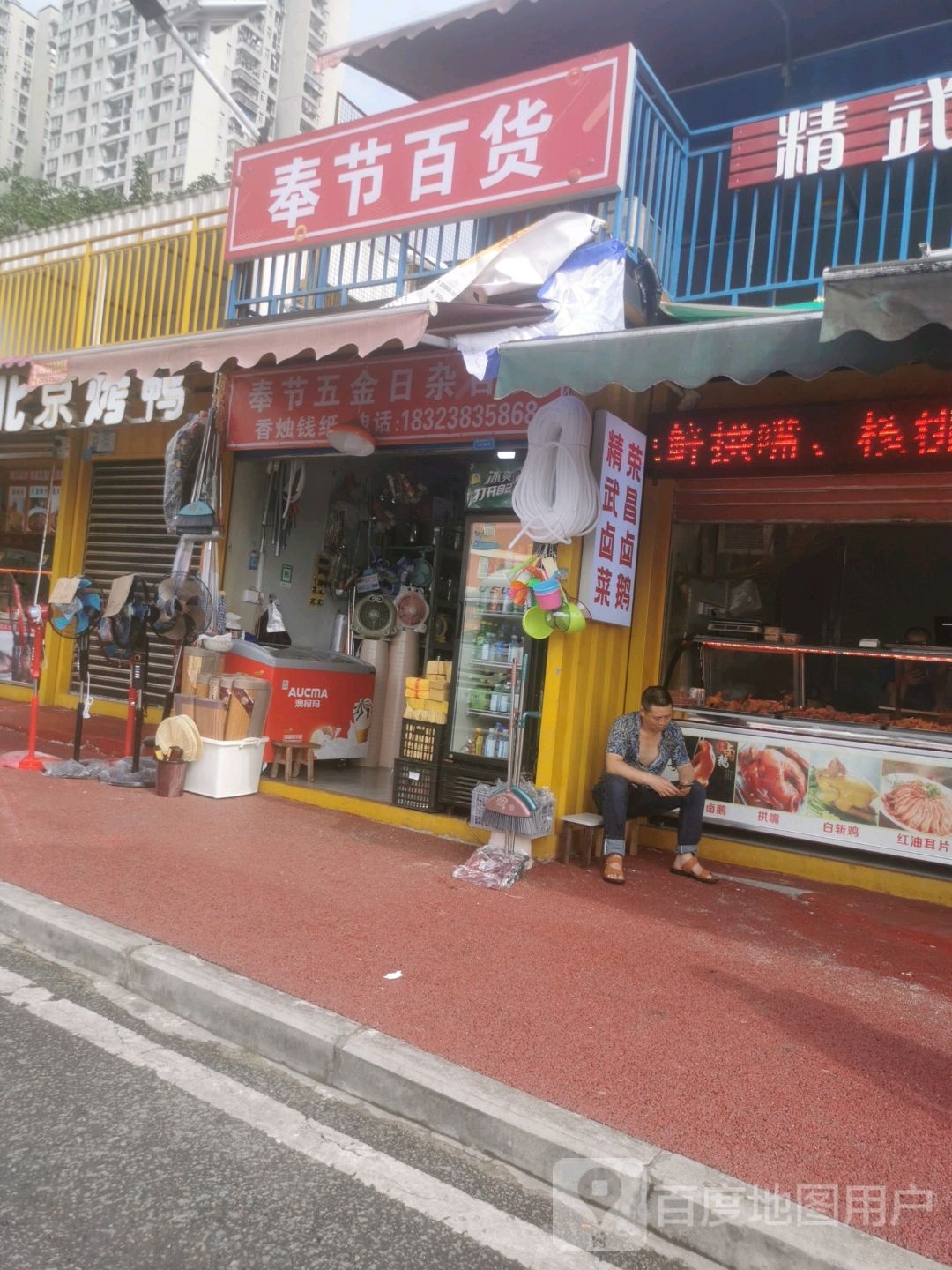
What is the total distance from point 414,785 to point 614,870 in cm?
180

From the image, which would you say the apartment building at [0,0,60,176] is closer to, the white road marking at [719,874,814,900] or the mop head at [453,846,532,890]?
the mop head at [453,846,532,890]

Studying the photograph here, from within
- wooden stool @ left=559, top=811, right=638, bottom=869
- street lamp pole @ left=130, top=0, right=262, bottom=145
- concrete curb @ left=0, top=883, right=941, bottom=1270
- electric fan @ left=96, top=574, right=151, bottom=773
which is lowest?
concrete curb @ left=0, top=883, right=941, bottom=1270

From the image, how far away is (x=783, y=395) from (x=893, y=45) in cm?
336

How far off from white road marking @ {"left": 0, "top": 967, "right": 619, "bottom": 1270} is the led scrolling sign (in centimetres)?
501

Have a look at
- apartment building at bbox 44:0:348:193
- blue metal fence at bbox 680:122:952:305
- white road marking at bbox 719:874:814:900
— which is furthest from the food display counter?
apartment building at bbox 44:0:348:193

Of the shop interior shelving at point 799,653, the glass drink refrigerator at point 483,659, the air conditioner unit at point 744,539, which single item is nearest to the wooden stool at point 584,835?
the glass drink refrigerator at point 483,659

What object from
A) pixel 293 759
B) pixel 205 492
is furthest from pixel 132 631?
pixel 293 759

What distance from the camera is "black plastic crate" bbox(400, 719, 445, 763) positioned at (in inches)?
271

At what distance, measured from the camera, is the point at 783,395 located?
6.47m

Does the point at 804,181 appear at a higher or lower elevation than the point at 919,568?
higher

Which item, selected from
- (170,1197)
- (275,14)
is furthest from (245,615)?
(275,14)

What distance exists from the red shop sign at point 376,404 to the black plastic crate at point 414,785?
8.34 feet

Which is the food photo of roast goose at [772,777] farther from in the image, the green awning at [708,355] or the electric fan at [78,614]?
the electric fan at [78,614]

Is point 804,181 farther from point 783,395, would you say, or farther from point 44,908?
point 44,908
